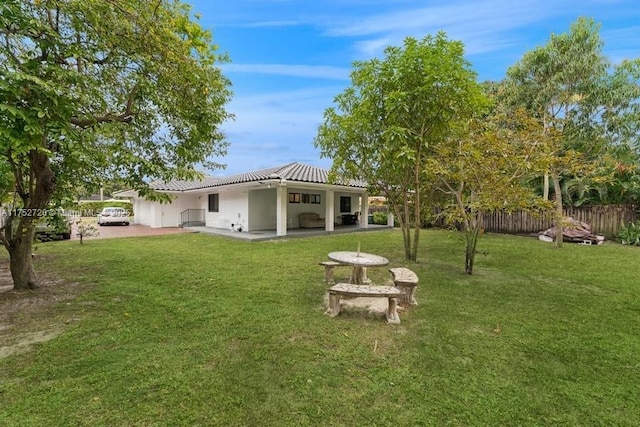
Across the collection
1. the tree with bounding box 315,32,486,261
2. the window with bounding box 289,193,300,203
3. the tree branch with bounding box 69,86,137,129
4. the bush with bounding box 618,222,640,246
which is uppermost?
the tree with bounding box 315,32,486,261

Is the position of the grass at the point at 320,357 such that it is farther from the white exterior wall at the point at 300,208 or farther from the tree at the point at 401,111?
the white exterior wall at the point at 300,208

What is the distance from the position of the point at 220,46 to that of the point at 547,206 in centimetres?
738

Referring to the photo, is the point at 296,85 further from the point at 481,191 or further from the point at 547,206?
the point at 547,206

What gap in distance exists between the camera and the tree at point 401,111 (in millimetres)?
7336

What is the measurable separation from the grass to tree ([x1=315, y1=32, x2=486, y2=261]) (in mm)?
3474

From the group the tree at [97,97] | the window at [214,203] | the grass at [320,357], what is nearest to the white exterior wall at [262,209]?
the window at [214,203]

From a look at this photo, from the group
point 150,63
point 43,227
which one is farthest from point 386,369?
point 43,227

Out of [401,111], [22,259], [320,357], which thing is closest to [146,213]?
[22,259]

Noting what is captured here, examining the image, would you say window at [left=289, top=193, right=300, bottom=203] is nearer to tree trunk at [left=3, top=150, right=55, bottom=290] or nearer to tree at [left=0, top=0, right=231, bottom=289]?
tree at [left=0, top=0, right=231, bottom=289]

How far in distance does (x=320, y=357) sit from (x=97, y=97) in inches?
192

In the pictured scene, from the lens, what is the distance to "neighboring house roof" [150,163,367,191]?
14.4 metres

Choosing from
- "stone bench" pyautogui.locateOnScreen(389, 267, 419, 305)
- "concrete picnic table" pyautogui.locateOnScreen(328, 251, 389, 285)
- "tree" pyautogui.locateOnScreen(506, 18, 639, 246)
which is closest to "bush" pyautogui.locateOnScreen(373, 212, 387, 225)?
"tree" pyautogui.locateOnScreen(506, 18, 639, 246)

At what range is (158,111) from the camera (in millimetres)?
5457

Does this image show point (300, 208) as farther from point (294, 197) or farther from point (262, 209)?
point (262, 209)
